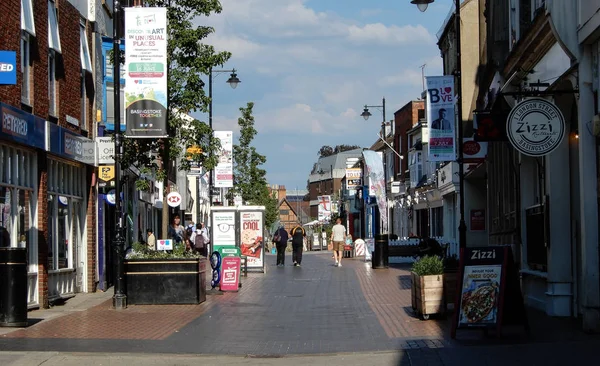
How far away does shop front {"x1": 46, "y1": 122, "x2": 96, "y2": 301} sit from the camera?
2097 centimetres

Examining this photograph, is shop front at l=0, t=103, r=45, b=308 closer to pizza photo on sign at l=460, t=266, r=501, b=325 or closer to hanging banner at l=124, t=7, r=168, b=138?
hanging banner at l=124, t=7, r=168, b=138

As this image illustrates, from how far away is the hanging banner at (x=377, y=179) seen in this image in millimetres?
46656

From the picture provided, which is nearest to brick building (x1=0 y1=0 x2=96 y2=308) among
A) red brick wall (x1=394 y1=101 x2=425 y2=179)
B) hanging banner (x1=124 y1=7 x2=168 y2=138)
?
hanging banner (x1=124 y1=7 x2=168 y2=138)

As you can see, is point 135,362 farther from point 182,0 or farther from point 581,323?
point 182,0

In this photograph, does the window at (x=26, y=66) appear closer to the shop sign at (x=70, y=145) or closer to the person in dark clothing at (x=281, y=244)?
the shop sign at (x=70, y=145)

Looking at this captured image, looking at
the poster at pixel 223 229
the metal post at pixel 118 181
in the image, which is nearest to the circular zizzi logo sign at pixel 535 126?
the metal post at pixel 118 181

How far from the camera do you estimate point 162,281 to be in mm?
20031

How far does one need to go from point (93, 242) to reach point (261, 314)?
25.9 feet

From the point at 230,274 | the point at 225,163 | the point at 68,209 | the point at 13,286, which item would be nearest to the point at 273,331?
the point at 13,286

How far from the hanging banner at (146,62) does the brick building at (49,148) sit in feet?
5.64

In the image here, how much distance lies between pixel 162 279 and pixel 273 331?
537 centimetres

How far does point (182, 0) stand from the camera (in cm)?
2491

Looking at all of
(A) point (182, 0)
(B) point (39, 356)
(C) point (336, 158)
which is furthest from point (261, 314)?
(C) point (336, 158)

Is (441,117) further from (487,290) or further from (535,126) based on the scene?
(487,290)
